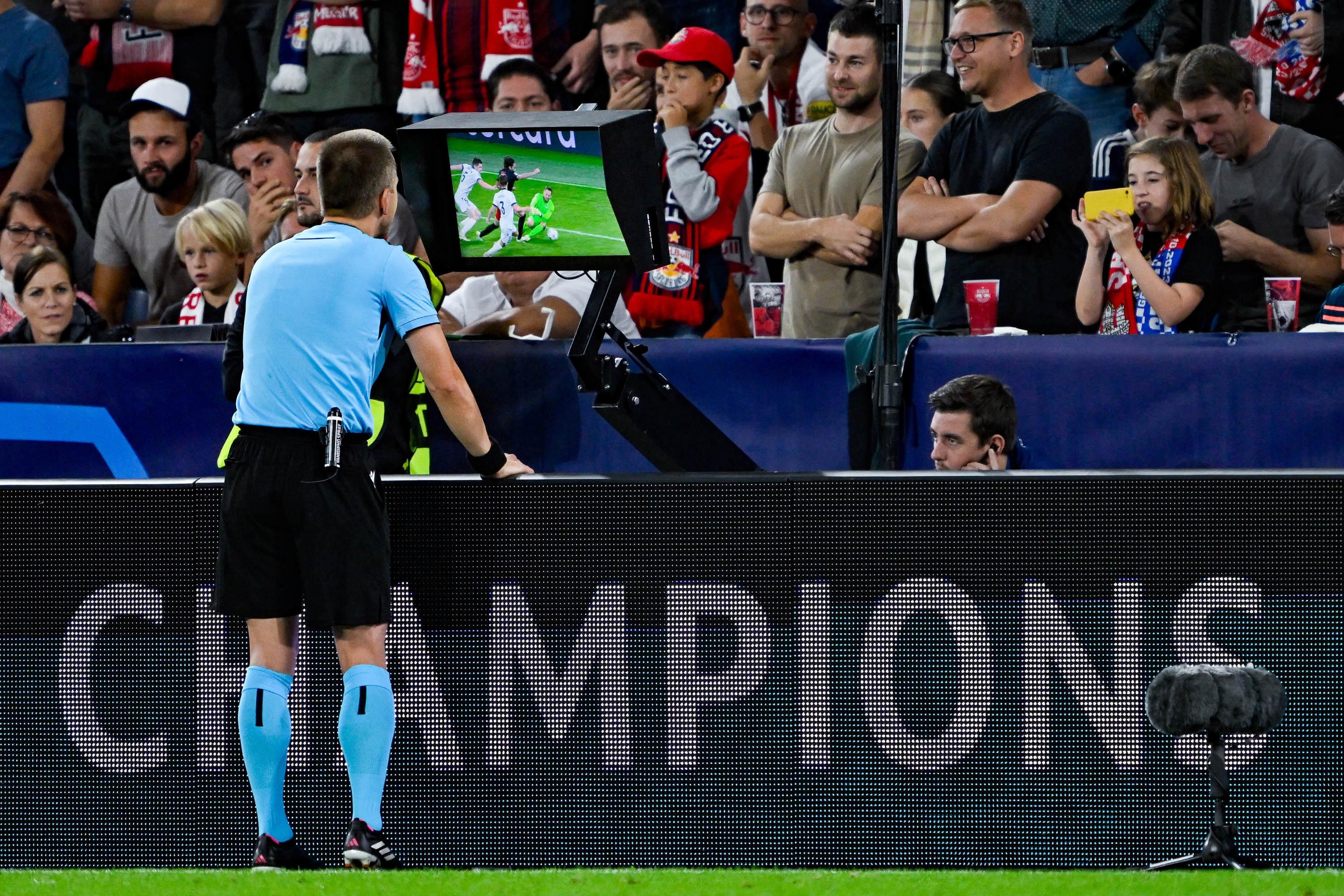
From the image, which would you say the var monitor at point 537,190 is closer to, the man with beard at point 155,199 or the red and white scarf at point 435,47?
the red and white scarf at point 435,47

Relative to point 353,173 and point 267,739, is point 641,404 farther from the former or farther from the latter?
point 267,739

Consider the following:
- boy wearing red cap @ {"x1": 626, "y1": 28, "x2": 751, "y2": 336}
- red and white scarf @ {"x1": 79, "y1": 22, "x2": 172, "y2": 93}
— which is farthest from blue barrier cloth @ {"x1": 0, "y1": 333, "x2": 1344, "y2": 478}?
red and white scarf @ {"x1": 79, "y1": 22, "x2": 172, "y2": 93}

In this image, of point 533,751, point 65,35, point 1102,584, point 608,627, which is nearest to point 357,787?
point 533,751

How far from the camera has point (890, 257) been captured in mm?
5340

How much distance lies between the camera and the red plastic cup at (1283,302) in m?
5.94

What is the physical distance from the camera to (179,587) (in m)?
4.22

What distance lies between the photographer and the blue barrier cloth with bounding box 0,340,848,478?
609cm

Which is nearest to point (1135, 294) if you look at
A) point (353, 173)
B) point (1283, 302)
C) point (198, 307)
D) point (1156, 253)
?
point (1156, 253)

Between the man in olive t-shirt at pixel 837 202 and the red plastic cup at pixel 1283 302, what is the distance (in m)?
1.57

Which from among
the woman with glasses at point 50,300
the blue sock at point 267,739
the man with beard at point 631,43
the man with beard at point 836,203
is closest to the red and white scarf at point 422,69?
the man with beard at point 631,43

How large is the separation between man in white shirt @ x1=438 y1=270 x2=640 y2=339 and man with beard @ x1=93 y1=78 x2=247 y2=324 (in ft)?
6.36

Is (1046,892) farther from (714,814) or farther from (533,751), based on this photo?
(533,751)

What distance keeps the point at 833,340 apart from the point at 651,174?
1576mm

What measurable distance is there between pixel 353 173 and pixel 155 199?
4872 mm
